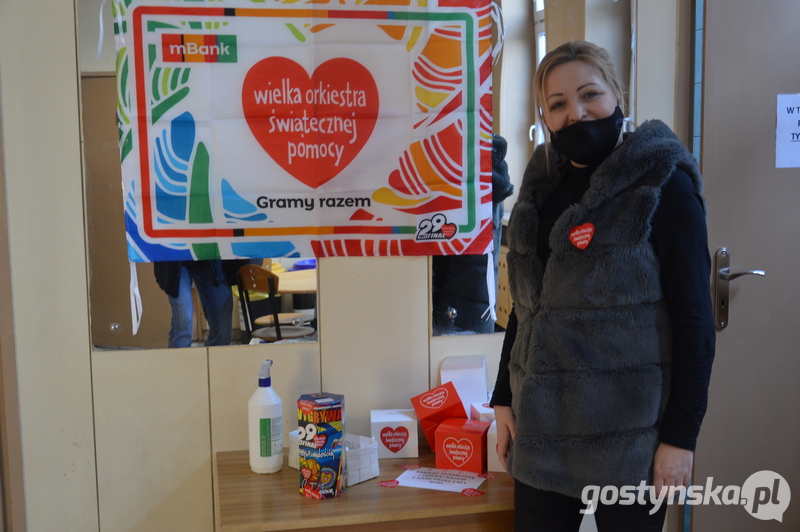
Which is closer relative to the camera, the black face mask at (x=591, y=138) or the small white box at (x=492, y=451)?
the black face mask at (x=591, y=138)

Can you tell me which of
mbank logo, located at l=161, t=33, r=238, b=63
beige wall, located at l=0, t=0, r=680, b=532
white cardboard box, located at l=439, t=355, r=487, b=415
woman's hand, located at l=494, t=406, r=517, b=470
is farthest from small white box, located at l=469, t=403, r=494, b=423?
mbank logo, located at l=161, t=33, r=238, b=63

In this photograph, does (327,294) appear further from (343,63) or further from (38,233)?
(38,233)

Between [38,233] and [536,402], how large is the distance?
4.30ft

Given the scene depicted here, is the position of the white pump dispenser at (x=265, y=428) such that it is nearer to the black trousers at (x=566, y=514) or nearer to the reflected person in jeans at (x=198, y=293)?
the reflected person in jeans at (x=198, y=293)

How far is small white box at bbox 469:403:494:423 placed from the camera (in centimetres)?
172

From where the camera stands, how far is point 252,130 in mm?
1734

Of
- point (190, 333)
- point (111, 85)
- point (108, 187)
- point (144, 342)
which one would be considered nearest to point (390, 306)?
point (190, 333)

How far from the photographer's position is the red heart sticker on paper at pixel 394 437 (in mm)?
1733

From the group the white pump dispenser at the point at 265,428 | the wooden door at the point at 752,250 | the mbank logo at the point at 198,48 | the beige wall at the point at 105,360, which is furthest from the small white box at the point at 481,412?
the mbank logo at the point at 198,48

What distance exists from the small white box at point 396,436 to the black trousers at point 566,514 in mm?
417

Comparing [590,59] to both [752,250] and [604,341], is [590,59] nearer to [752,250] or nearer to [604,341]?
[604,341]

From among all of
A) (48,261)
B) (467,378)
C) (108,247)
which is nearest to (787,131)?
(467,378)

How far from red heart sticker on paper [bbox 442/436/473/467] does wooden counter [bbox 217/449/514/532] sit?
8 cm

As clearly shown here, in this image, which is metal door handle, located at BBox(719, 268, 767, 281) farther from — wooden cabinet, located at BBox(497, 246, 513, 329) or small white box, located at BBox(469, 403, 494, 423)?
small white box, located at BBox(469, 403, 494, 423)
